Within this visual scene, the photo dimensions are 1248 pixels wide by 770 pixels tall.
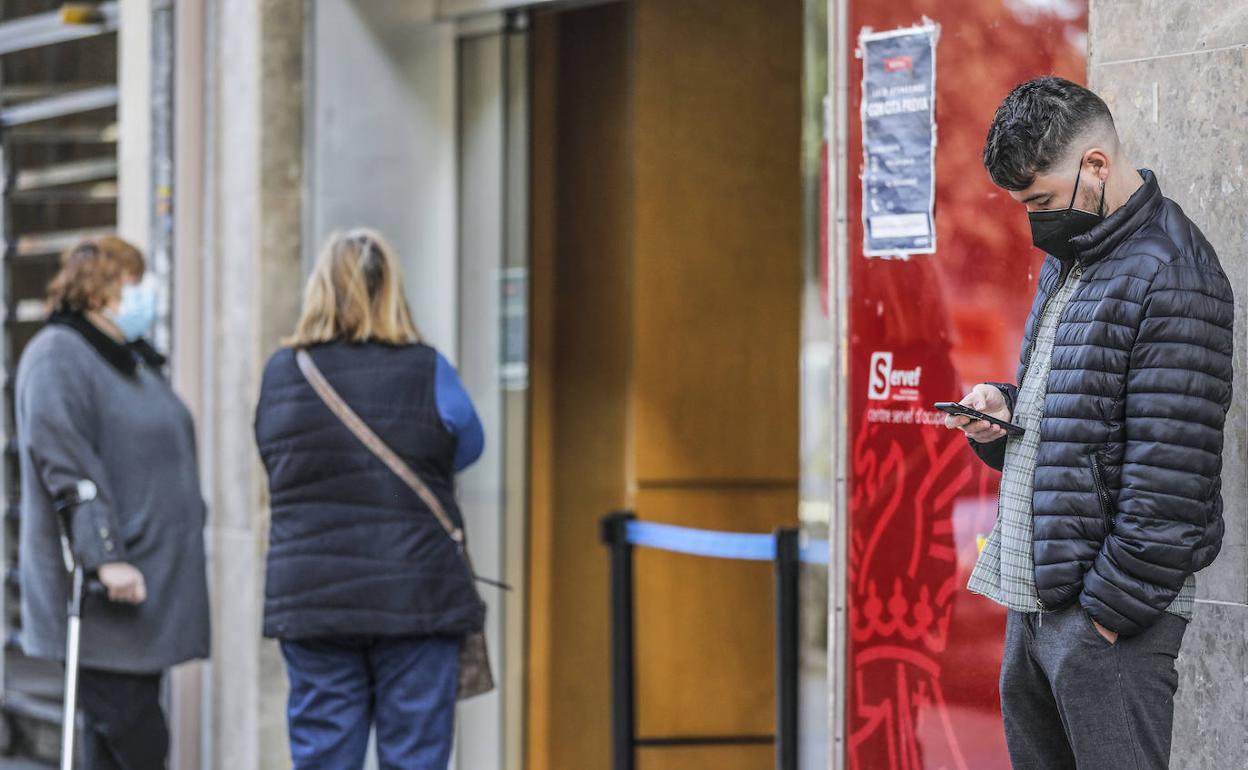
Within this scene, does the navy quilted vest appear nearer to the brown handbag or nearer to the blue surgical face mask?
the brown handbag

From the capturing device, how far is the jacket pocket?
9.04ft

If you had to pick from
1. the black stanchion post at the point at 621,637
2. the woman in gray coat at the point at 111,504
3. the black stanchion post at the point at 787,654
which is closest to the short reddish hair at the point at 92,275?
the woman in gray coat at the point at 111,504

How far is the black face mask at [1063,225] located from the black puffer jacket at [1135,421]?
0.03 meters

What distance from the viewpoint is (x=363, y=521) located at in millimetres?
4484

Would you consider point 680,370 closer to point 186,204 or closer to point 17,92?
point 186,204

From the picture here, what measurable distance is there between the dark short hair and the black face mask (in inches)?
2.4

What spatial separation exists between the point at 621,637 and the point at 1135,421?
9.15 feet

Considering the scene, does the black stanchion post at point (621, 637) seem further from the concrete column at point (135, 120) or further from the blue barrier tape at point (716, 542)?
the concrete column at point (135, 120)

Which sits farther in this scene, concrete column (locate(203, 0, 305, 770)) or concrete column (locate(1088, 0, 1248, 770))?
concrete column (locate(203, 0, 305, 770))

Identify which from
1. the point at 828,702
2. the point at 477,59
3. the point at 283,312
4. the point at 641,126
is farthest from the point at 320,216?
the point at 828,702

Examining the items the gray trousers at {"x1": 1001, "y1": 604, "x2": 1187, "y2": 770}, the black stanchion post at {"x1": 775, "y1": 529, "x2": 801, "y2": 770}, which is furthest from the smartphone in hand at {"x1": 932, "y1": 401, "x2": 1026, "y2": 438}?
the black stanchion post at {"x1": 775, "y1": 529, "x2": 801, "y2": 770}

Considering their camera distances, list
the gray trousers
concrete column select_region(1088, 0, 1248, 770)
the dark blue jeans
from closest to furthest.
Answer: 1. the gray trousers
2. concrete column select_region(1088, 0, 1248, 770)
3. the dark blue jeans

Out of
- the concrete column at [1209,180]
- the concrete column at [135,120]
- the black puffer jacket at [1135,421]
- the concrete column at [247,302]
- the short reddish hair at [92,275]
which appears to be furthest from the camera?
the concrete column at [135,120]

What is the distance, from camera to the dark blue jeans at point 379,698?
4.55 m
